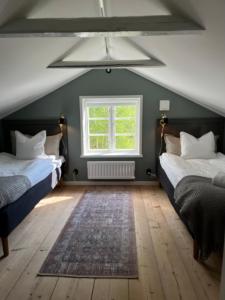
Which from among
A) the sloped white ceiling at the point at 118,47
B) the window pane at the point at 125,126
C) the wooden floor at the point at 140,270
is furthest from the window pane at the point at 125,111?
the wooden floor at the point at 140,270

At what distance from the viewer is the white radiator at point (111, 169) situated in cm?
435

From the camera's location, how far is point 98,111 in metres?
4.41

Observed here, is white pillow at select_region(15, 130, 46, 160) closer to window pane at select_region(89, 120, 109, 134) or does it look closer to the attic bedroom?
the attic bedroom

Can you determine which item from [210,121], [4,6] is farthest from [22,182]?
[210,121]

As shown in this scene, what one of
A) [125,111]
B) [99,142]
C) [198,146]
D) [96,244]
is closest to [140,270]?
[96,244]

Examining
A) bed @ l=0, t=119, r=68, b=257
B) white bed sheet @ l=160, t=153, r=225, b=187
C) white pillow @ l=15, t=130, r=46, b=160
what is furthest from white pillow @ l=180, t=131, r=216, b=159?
white pillow @ l=15, t=130, r=46, b=160

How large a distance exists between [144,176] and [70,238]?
2184 millimetres

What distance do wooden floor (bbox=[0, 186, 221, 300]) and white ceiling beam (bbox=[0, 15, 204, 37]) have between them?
1963 millimetres

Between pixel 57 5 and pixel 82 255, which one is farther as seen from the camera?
pixel 82 255

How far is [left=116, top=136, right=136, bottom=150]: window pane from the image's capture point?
4488mm

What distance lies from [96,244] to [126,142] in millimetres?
2354

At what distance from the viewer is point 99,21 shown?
70.7 inches

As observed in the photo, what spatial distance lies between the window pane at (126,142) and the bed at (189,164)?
0.48m

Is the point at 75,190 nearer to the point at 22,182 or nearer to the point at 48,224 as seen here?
the point at 48,224
